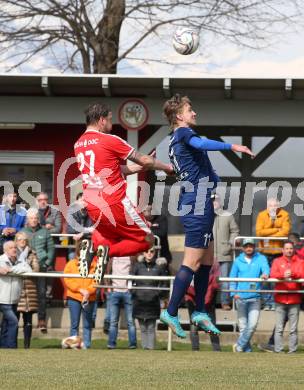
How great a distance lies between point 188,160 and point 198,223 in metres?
0.59

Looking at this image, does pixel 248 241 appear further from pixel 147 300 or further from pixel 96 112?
pixel 96 112

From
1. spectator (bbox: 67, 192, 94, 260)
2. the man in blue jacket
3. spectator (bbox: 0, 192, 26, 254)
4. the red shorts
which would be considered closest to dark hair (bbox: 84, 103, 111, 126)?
the red shorts

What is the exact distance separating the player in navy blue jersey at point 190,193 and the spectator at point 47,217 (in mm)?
7120

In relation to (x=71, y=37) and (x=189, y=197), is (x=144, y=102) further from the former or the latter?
(x=71, y=37)

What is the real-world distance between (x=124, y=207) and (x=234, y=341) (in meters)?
6.68

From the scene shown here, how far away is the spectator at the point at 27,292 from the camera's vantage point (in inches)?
581

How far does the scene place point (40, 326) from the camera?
1603 cm

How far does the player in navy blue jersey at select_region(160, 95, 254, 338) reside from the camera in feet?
31.1

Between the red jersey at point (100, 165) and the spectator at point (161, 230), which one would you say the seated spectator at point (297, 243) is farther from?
the red jersey at point (100, 165)

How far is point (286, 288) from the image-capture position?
587 inches

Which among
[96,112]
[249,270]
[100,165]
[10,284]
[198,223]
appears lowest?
[10,284]

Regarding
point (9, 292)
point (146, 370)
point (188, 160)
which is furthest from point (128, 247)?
point (9, 292)

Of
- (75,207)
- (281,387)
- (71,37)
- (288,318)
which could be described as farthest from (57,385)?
(71,37)

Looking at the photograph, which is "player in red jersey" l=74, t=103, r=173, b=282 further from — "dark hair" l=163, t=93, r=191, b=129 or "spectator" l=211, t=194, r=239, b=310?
"spectator" l=211, t=194, r=239, b=310
